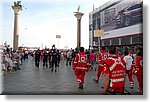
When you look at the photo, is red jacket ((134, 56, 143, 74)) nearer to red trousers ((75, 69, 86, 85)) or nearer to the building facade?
the building facade

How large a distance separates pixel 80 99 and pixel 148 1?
2262mm

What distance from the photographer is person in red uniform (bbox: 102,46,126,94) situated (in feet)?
15.4

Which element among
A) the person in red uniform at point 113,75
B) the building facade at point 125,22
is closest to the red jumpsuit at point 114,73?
the person in red uniform at point 113,75

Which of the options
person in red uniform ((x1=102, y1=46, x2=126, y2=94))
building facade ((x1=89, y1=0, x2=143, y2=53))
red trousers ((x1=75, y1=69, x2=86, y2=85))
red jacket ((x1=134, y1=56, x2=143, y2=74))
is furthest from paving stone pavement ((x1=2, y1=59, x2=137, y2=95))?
building facade ((x1=89, y1=0, x2=143, y2=53))

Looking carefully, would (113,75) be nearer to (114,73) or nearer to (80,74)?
(114,73)

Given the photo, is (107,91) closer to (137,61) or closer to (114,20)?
(137,61)

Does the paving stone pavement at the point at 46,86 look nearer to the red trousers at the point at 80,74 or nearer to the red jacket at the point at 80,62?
the red trousers at the point at 80,74

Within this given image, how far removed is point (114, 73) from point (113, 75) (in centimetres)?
4

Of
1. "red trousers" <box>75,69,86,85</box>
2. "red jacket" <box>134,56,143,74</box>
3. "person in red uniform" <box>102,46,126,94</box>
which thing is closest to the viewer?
"person in red uniform" <box>102,46,126,94</box>

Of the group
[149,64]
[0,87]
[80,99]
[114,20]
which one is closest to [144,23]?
[149,64]

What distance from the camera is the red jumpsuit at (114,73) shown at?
4715 mm

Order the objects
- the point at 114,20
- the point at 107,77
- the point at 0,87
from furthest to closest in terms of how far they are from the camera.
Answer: the point at 114,20, the point at 0,87, the point at 107,77

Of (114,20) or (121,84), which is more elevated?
(114,20)

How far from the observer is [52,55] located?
12188mm
